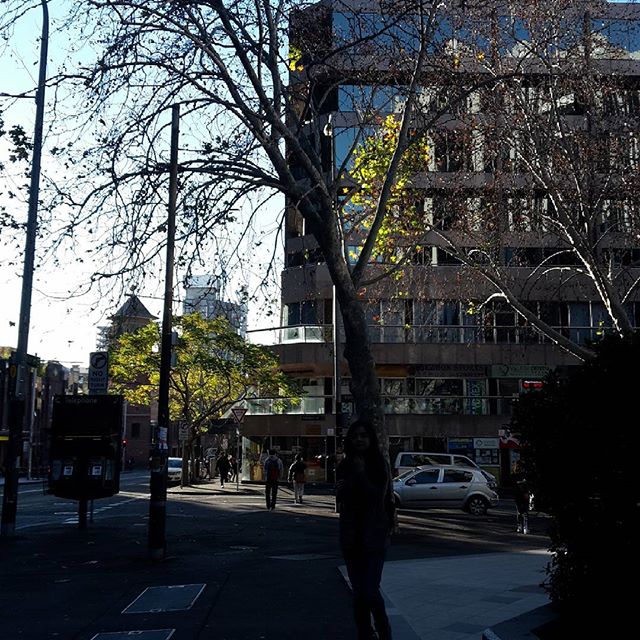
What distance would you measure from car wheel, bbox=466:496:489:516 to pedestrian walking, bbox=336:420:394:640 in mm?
19567

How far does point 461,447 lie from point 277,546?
2667 centimetres

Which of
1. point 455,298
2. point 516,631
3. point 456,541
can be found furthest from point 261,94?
point 455,298

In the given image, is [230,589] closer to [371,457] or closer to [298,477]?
[371,457]

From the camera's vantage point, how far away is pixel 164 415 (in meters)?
13.3

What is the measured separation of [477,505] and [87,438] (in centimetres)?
1250

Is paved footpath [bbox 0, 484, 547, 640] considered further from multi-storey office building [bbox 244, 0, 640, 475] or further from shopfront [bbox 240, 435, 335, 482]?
shopfront [bbox 240, 435, 335, 482]

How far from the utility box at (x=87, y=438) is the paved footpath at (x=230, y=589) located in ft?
6.89

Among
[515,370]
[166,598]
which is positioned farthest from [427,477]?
[166,598]

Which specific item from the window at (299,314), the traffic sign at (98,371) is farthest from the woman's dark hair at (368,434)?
the window at (299,314)

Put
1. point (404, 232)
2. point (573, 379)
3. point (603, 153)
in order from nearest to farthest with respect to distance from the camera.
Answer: point (573, 379)
point (603, 153)
point (404, 232)

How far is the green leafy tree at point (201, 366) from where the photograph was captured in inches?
1631

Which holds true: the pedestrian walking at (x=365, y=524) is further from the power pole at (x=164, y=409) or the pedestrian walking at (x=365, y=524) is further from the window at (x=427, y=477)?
the window at (x=427, y=477)

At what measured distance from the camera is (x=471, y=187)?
2391 cm

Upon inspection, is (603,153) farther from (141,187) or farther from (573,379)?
(573,379)
